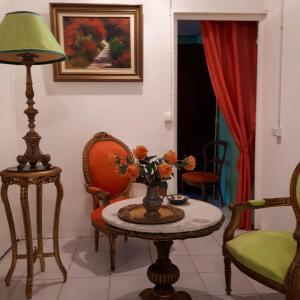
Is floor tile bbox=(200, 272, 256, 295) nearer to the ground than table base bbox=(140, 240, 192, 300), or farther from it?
nearer to the ground

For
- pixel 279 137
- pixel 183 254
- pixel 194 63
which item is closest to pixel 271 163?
pixel 279 137

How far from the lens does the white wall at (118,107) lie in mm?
3098

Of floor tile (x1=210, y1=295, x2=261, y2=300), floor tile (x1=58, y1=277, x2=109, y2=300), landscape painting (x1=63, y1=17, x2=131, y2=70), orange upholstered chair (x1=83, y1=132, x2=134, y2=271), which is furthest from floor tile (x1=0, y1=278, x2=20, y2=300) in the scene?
landscape painting (x1=63, y1=17, x2=131, y2=70)

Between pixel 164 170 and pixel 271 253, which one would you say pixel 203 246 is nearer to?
pixel 271 253

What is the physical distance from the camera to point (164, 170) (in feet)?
5.75

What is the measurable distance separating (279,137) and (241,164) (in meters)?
0.64

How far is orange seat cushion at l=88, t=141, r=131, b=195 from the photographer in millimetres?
2977

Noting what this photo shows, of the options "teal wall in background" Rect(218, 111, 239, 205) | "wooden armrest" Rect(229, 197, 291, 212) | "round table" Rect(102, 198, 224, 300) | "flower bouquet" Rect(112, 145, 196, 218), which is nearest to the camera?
"round table" Rect(102, 198, 224, 300)

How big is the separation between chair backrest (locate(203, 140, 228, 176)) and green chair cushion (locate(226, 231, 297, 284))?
2542mm

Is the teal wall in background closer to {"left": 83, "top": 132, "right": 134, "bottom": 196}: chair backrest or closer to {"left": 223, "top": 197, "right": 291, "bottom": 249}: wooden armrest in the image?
{"left": 83, "top": 132, "right": 134, "bottom": 196}: chair backrest

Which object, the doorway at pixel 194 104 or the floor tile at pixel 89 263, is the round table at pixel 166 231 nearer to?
the floor tile at pixel 89 263

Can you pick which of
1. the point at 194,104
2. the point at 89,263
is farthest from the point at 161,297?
the point at 194,104

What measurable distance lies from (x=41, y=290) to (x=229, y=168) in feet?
9.82

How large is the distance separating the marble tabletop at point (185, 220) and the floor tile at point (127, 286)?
612 millimetres
